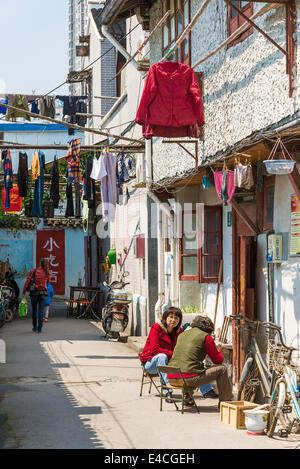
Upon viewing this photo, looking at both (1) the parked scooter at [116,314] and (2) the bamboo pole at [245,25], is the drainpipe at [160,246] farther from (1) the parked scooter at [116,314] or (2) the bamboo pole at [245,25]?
(2) the bamboo pole at [245,25]

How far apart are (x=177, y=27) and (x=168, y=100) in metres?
3.49

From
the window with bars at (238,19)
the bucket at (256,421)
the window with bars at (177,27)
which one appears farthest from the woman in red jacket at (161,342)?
the window with bars at (177,27)

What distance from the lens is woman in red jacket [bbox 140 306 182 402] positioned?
36.4 feet

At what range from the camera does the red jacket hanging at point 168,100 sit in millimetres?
11211

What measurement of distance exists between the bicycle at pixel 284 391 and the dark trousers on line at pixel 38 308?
1174 cm

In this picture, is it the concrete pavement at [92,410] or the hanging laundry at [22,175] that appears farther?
Result: the hanging laundry at [22,175]

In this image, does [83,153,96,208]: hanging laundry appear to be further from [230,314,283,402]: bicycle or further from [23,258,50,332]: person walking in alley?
[230,314,283,402]: bicycle

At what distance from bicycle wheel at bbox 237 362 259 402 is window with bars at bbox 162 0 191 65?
5874 millimetres

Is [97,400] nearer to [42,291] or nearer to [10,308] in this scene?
[42,291]

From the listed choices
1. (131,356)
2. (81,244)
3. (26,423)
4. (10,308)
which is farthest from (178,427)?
(81,244)

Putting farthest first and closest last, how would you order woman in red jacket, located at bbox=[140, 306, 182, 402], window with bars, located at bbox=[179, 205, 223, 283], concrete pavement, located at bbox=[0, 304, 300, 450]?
1. window with bars, located at bbox=[179, 205, 223, 283]
2. woman in red jacket, located at bbox=[140, 306, 182, 402]
3. concrete pavement, located at bbox=[0, 304, 300, 450]

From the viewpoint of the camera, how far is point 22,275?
110ft

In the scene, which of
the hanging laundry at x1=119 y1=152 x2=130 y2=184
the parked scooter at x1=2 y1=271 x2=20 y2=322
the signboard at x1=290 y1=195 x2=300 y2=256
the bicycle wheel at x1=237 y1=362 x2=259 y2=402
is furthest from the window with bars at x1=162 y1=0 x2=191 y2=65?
the parked scooter at x1=2 y1=271 x2=20 y2=322

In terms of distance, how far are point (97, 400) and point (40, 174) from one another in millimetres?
8344
